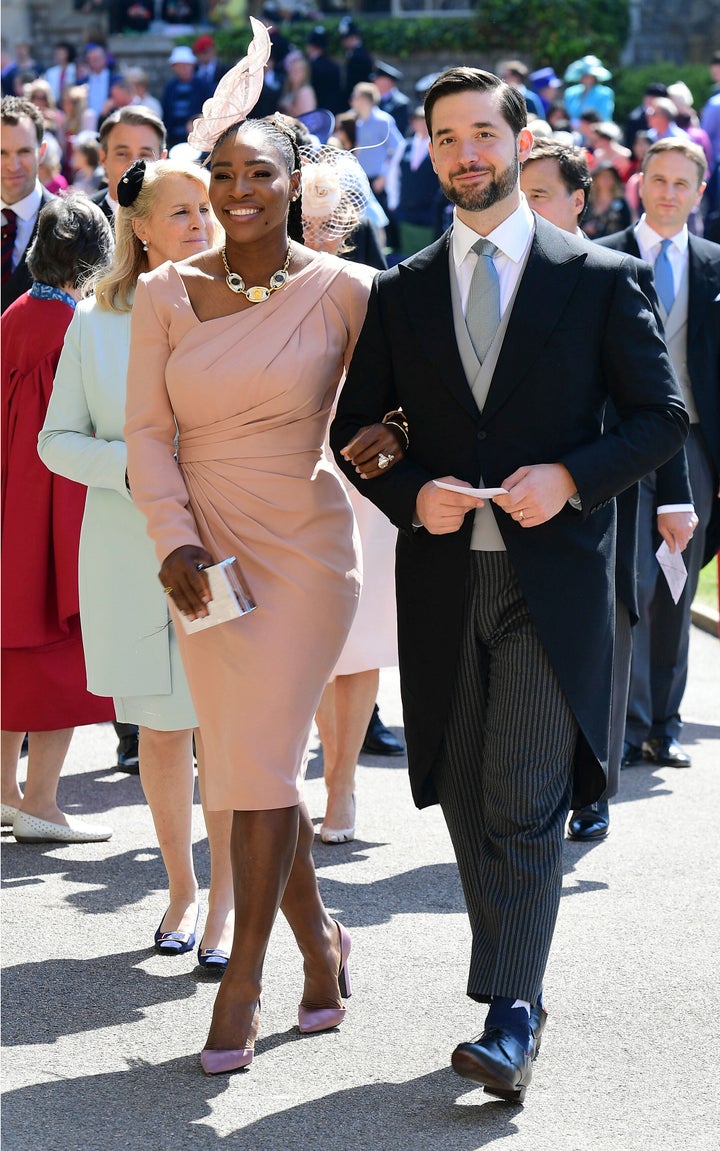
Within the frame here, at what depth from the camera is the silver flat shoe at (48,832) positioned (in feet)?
20.1

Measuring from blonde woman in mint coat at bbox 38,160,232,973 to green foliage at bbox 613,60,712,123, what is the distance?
21938 mm

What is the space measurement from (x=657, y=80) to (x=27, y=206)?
19.8 m

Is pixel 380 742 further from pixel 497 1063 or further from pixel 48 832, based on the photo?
pixel 497 1063

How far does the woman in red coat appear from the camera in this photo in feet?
20.1

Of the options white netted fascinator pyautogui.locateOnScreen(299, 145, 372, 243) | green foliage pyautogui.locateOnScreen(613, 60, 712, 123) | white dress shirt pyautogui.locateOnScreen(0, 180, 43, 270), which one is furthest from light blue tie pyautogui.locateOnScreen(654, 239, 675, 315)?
green foliage pyautogui.locateOnScreen(613, 60, 712, 123)

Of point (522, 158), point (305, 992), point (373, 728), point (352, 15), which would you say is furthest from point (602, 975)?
point (352, 15)

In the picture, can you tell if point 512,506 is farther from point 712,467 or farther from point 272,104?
point 272,104

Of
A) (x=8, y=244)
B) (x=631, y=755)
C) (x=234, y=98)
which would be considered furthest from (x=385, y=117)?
(x=234, y=98)

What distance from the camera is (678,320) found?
7148 millimetres

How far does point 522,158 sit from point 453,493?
875mm

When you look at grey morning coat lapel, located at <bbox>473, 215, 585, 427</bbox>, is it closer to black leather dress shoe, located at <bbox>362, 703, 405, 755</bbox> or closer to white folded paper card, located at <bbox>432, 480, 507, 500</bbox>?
white folded paper card, located at <bbox>432, 480, 507, 500</bbox>

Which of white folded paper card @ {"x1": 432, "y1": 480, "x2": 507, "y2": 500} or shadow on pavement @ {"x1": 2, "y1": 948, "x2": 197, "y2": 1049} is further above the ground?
white folded paper card @ {"x1": 432, "y1": 480, "x2": 507, "y2": 500}

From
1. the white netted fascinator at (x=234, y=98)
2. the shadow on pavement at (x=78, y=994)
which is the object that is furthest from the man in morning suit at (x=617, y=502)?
the white netted fascinator at (x=234, y=98)

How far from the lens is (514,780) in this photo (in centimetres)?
398
